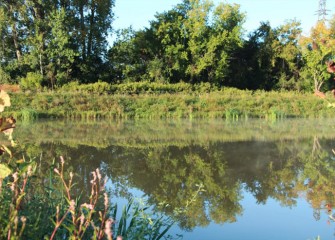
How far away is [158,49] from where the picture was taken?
31.4 m

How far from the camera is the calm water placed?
15.0 feet

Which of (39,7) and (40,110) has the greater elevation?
(39,7)

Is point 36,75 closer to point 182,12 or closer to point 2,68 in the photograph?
point 2,68

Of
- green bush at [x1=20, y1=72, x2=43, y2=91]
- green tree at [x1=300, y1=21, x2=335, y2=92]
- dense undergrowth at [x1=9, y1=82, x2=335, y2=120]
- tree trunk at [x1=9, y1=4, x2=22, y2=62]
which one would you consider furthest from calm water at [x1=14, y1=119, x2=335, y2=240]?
green tree at [x1=300, y1=21, x2=335, y2=92]

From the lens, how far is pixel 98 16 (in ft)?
94.1

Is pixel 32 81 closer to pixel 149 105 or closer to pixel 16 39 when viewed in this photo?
pixel 16 39

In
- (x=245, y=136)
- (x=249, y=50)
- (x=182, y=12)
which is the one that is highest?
(x=182, y=12)

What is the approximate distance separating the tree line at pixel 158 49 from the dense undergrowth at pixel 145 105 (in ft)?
10.8

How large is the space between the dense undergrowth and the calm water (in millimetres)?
5924

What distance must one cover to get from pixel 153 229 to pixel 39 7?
84.9 feet

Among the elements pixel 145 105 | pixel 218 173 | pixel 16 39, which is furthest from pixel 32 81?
pixel 218 173

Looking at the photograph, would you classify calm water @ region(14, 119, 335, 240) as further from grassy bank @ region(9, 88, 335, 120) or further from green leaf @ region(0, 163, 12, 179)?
grassy bank @ region(9, 88, 335, 120)

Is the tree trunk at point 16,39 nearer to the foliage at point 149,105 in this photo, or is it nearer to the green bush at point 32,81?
the green bush at point 32,81

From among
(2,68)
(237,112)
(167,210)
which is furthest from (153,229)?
(2,68)
